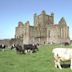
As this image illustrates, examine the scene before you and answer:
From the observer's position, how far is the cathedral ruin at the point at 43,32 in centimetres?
10584

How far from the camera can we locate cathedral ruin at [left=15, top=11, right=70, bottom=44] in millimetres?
105838

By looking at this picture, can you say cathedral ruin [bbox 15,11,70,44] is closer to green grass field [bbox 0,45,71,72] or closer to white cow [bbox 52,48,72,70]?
green grass field [bbox 0,45,71,72]

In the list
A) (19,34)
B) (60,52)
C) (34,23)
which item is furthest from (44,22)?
(60,52)

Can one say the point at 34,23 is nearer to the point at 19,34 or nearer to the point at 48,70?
the point at 19,34

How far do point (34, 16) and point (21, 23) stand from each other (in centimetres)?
763

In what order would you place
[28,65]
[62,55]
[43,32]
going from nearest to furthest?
[62,55], [28,65], [43,32]

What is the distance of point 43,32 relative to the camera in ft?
364

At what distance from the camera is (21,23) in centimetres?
11612

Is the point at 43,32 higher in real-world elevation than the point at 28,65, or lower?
higher

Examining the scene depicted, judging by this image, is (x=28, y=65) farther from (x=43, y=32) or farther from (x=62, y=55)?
(x=43, y=32)

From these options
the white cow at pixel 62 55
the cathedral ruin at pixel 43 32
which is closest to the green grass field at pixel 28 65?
the white cow at pixel 62 55

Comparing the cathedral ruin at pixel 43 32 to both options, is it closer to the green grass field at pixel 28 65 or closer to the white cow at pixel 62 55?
the green grass field at pixel 28 65

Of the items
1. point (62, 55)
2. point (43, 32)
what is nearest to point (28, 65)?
point (62, 55)

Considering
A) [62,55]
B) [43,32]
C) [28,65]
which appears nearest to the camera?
[62,55]
